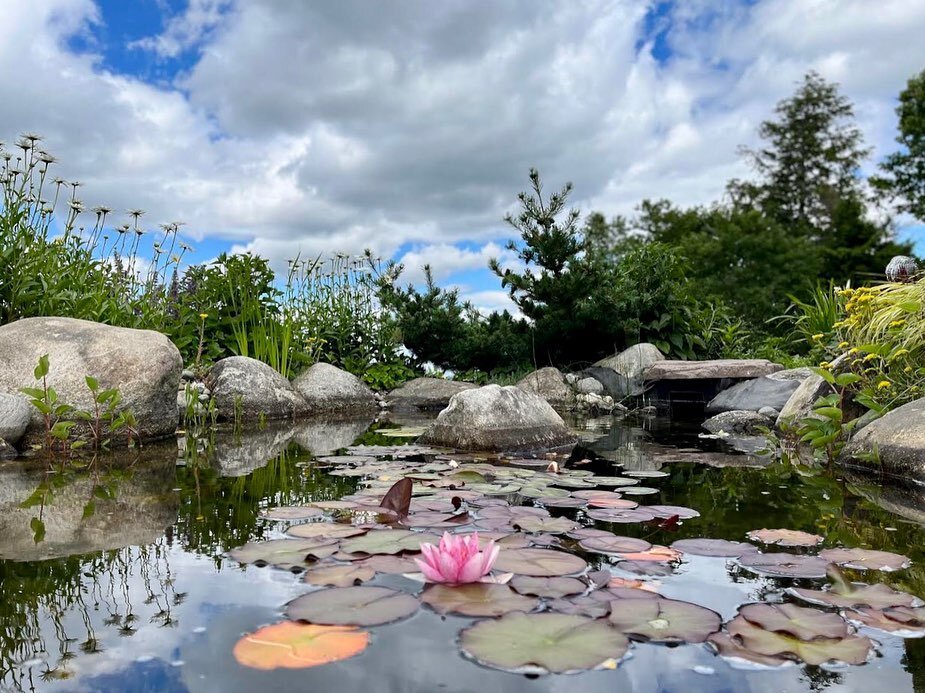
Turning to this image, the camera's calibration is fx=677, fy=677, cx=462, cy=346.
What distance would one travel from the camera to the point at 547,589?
1.79m

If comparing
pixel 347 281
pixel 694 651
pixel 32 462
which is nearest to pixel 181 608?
pixel 694 651

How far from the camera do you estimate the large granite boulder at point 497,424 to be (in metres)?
4.59

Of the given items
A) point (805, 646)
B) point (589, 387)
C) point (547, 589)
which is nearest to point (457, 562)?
point (547, 589)

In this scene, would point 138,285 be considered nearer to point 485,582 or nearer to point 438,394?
point 438,394

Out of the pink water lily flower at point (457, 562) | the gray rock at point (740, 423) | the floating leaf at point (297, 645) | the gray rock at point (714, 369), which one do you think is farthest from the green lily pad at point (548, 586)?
the gray rock at point (714, 369)

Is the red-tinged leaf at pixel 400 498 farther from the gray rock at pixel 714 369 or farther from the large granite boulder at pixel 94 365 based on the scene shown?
the gray rock at pixel 714 369

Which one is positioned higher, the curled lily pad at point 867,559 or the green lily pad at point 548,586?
the green lily pad at point 548,586

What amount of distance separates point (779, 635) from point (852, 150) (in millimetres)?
28305

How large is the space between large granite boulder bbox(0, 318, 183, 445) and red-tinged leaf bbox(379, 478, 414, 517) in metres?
3.15

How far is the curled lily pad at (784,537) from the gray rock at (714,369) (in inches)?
226

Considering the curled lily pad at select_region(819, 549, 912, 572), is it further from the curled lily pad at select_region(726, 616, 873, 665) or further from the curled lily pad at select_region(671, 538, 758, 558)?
the curled lily pad at select_region(726, 616, 873, 665)

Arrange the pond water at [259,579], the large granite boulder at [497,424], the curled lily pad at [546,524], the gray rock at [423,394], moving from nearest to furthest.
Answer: the pond water at [259,579]
the curled lily pad at [546,524]
the large granite boulder at [497,424]
the gray rock at [423,394]

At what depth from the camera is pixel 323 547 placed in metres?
2.20

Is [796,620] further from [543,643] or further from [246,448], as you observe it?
[246,448]
